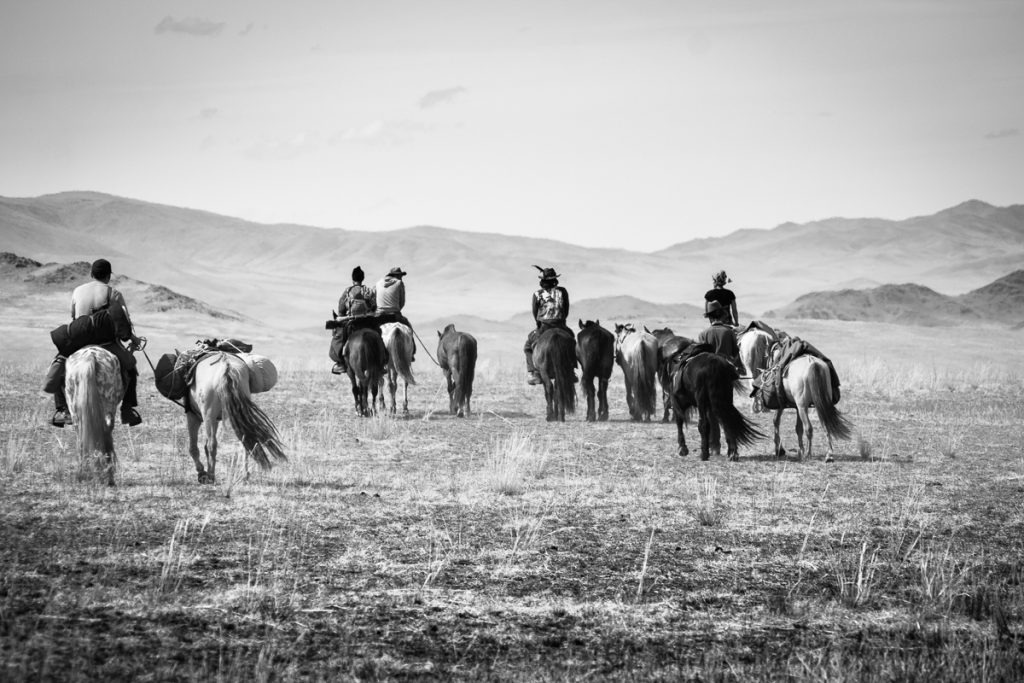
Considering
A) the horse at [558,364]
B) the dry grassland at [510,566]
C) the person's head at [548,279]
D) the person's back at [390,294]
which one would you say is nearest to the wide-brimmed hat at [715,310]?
the horse at [558,364]

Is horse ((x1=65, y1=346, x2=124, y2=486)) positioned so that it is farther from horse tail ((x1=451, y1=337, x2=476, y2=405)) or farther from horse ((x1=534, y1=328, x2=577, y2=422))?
horse tail ((x1=451, y1=337, x2=476, y2=405))

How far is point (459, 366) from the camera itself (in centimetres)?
1758

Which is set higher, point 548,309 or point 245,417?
point 548,309

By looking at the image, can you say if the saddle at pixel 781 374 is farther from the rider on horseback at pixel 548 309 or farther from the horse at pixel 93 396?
the horse at pixel 93 396

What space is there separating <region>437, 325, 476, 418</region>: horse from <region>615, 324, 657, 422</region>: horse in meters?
2.40

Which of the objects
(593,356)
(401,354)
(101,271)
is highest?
(101,271)

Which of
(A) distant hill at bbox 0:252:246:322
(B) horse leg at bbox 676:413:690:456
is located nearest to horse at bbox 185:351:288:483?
(B) horse leg at bbox 676:413:690:456

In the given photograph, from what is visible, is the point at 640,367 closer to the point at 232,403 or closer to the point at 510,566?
the point at 232,403

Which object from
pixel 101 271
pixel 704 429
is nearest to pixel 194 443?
pixel 101 271

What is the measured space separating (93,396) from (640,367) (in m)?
9.28

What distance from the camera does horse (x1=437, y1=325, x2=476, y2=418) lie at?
692 inches

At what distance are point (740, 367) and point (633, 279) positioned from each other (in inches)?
4132

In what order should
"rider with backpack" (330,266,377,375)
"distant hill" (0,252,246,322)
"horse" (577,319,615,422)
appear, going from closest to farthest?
"horse" (577,319,615,422) → "rider with backpack" (330,266,377,375) → "distant hill" (0,252,246,322)

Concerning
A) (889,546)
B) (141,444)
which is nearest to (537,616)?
(889,546)
